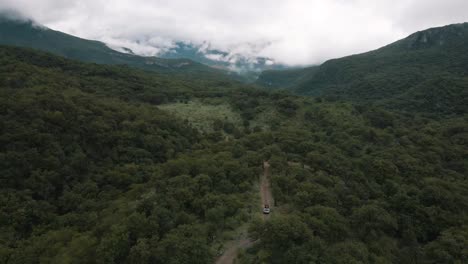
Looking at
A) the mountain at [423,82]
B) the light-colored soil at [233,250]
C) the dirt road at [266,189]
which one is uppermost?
the mountain at [423,82]

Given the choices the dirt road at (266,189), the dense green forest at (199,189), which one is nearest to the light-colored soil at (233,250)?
the dense green forest at (199,189)

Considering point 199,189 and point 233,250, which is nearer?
point 233,250

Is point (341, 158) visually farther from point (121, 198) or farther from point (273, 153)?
point (121, 198)

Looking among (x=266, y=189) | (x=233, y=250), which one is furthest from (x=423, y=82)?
(x=233, y=250)

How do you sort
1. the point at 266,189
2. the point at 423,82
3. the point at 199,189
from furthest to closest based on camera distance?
the point at 423,82, the point at 266,189, the point at 199,189

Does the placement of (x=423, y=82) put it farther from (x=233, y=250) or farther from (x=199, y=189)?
(x=233, y=250)

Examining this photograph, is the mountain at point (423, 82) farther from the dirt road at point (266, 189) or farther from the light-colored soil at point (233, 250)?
the light-colored soil at point (233, 250)

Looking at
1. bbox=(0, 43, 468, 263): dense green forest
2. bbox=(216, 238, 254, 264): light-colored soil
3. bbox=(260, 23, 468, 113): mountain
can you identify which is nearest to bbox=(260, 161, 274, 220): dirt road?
bbox=(0, 43, 468, 263): dense green forest

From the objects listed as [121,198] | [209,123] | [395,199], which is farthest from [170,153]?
[395,199]

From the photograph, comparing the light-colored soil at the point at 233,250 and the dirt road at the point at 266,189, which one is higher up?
the dirt road at the point at 266,189
